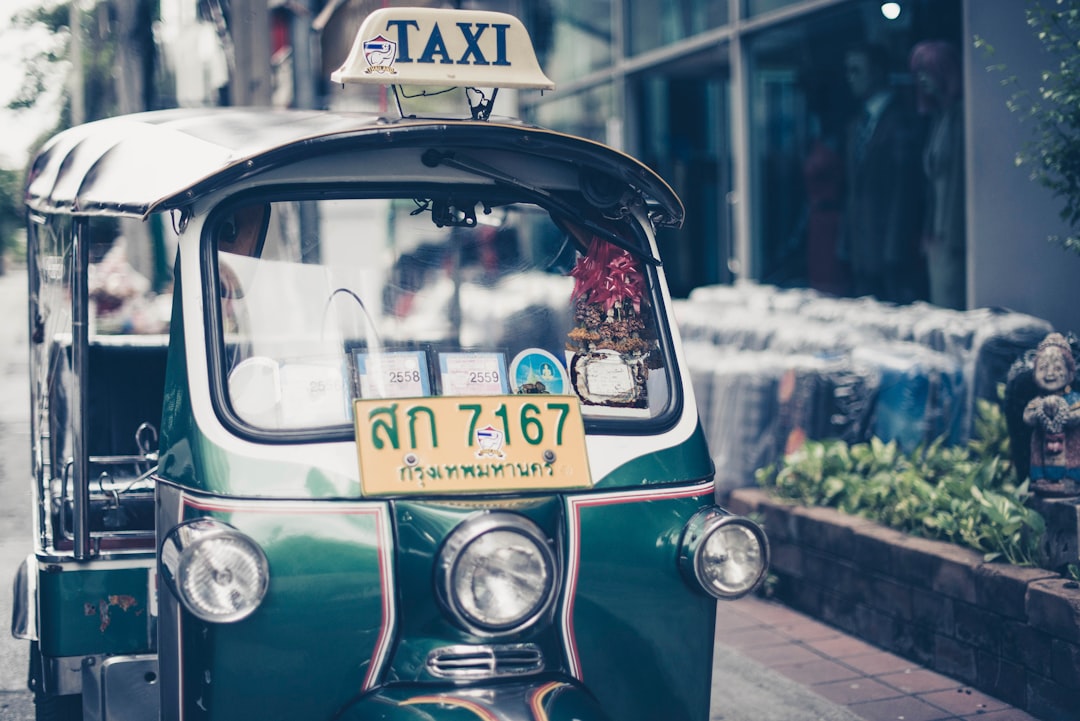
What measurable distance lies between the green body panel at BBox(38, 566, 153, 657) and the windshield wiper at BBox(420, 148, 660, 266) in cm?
146

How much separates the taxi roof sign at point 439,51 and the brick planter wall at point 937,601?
2608 mm

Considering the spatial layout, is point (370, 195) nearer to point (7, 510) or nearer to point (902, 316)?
point (902, 316)

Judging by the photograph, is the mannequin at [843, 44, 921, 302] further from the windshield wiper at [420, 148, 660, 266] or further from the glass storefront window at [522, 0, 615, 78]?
the windshield wiper at [420, 148, 660, 266]

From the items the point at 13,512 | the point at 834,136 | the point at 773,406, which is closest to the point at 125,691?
the point at 773,406

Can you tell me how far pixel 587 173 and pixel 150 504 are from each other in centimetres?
197

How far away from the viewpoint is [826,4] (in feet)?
27.3

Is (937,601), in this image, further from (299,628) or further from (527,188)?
(299,628)

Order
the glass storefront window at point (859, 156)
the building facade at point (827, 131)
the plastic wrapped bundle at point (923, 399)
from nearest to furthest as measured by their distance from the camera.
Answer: the plastic wrapped bundle at point (923, 399) < the building facade at point (827, 131) < the glass storefront window at point (859, 156)

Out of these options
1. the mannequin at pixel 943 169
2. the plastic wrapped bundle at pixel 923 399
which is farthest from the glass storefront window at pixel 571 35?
the plastic wrapped bundle at pixel 923 399

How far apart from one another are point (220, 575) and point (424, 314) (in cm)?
137

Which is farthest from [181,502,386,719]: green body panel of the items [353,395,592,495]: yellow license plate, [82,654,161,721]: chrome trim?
[82,654,161,721]: chrome trim

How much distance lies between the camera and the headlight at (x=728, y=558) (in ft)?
10.1

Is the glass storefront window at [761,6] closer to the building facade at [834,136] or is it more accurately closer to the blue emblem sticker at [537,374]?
the building facade at [834,136]

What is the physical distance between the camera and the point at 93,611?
11.4 feet
